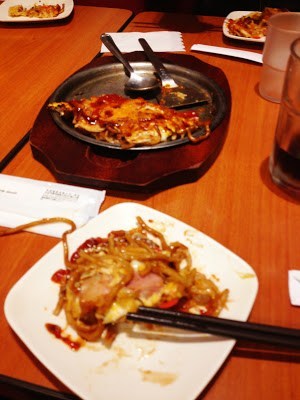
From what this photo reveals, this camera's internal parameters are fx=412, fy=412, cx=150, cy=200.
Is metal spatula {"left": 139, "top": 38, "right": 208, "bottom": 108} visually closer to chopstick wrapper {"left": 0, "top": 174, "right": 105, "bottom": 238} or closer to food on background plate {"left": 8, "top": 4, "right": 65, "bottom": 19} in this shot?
chopstick wrapper {"left": 0, "top": 174, "right": 105, "bottom": 238}

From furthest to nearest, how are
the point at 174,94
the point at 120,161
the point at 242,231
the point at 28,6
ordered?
the point at 28,6 < the point at 174,94 < the point at 120,161 < the point at 242,231

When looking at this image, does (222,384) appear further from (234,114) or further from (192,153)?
(234,114)

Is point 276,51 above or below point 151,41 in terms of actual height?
above

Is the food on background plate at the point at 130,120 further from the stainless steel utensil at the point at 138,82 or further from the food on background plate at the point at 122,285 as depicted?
the food on background plate at the point at 122,285

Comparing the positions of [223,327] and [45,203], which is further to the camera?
[45,203]

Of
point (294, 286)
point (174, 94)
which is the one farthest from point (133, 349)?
point (174, 94)

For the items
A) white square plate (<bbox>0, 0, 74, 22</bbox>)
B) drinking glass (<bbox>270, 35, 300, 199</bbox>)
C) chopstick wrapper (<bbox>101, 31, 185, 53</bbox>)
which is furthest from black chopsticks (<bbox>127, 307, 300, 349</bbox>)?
white square plate (<bbox>0, 0, 74, 22</bbox>)

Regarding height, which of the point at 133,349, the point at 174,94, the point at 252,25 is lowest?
the point at 133,349

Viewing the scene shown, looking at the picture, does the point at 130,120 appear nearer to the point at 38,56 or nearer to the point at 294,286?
the point at 294,286
